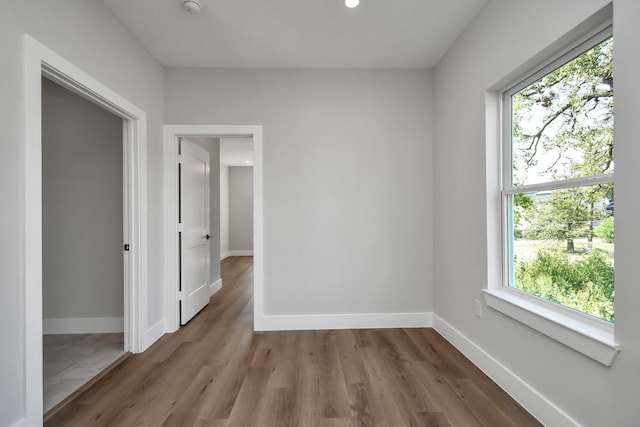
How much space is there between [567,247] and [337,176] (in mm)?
1901

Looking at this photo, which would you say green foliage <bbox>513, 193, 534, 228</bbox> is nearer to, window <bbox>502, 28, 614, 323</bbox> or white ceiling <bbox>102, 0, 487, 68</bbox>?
window <bbox>502, 28, 614, 323</bbox>

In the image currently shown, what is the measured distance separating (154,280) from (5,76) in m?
1.84

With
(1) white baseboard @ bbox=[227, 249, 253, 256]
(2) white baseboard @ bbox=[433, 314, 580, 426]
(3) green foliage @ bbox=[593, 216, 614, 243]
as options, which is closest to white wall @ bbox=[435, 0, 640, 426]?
(2) white baseboard @ bbox=[433, 314, 580, 426]

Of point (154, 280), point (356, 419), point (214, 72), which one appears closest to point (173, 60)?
point (214, 72)

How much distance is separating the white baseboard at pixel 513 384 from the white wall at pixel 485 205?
0.11ft

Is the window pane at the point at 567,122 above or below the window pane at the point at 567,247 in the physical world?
above

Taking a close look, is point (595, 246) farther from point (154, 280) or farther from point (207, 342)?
point (154, 280)

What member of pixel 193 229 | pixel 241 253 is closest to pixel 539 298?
pixel 193 229

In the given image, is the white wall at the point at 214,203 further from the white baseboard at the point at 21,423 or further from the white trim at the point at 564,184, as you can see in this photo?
the white trim at the point at 564,184

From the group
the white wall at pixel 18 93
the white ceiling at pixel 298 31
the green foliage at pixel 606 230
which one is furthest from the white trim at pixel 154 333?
the green foliage at pixel 606 230

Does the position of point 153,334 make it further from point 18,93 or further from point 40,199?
point 18,93

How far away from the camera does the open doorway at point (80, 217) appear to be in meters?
2.81

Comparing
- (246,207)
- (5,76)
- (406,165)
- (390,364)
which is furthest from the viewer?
(246,207)

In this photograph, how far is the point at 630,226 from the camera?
118 centimetres
